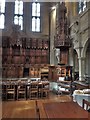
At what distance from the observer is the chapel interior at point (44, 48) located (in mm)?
8938

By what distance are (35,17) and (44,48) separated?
10.5 ft

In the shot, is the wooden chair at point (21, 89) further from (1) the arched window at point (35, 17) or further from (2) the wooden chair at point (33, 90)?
(1) the arched window at point (35, 17)

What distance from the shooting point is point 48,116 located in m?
2.12

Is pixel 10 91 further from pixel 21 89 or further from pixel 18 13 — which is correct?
pixel 18 13

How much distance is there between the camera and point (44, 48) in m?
15.2

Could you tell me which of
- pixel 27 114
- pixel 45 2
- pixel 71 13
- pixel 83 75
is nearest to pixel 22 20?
pixel 45 2

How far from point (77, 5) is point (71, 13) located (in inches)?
40.2

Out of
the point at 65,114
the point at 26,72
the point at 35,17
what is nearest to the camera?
the point at 65,114

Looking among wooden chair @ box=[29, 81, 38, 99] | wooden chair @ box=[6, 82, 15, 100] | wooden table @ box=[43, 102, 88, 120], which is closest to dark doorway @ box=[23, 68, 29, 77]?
wooden chair @ box=[29, 81, 38, 99]

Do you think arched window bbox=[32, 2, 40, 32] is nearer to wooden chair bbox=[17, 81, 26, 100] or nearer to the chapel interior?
the chapel interior

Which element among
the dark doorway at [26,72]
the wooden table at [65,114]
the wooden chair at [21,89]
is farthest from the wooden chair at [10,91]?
the dark doorway at [26,72]

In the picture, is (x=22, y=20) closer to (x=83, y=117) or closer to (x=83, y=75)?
(x=83, y=75)

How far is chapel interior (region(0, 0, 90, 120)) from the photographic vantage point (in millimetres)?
8938

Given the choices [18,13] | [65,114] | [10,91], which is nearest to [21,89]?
[10,91]
